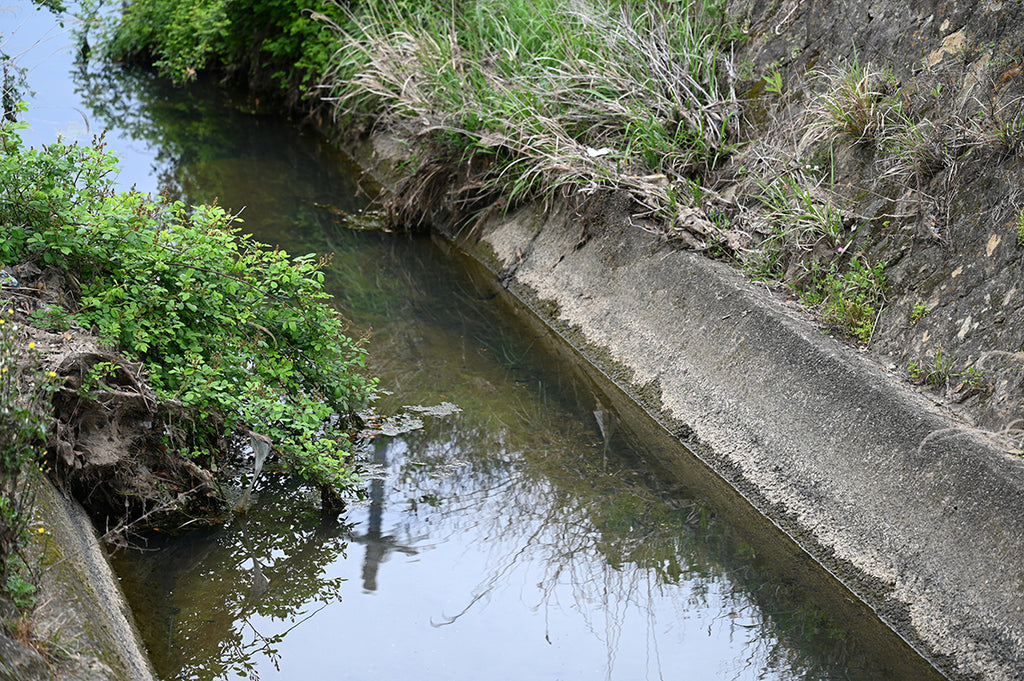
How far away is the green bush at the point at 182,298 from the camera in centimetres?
357

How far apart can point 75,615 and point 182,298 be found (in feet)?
4.60

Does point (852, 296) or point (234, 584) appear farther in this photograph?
point (852, 296)

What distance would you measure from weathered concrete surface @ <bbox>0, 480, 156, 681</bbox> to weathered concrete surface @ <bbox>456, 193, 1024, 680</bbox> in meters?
2.53

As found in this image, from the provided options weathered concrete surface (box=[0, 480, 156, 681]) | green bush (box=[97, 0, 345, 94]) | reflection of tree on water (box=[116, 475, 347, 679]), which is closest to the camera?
weathered concrete surface (box=[0, 480, 156, 681])

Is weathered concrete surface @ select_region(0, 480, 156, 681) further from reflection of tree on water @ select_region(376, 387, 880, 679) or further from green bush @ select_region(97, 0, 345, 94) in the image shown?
green bush @ select_region(97, 0, 345, 94)

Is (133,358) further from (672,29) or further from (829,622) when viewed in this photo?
(672,29)

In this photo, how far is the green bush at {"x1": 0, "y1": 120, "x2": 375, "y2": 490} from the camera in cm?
357

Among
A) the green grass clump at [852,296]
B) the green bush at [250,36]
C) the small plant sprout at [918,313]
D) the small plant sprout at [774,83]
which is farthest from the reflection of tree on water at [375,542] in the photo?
the green bush at [250,36]

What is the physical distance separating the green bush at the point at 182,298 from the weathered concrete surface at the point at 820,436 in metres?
1.77

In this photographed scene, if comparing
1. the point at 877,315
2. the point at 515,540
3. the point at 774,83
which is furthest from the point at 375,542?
the point at 774,83

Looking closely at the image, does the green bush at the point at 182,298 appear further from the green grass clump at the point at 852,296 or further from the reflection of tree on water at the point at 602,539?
the green grass clump at the point at 852,296

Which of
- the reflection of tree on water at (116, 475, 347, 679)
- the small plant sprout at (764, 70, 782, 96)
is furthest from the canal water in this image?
the small plant sprout at (764, 70, 782, 96)

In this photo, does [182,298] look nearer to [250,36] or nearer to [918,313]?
[918,313]

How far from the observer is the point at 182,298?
3.63m
